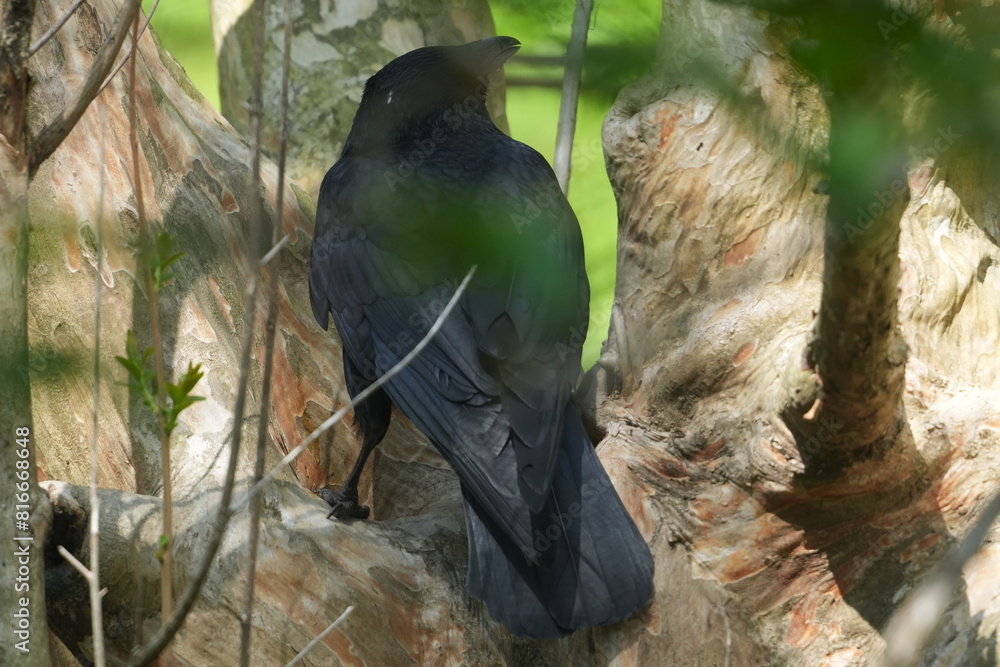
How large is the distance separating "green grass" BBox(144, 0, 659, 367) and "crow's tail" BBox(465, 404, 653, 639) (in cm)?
92

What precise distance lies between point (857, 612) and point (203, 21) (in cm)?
475

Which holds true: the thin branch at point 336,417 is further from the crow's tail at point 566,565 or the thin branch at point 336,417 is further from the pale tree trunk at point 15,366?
the crow's tail at point 566,565

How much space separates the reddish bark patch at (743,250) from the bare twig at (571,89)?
0.56m

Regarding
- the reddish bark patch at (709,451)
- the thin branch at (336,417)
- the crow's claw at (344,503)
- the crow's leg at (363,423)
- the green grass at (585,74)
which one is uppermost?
the green grass at (585,74)

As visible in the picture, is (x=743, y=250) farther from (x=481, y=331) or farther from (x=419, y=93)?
(x=419, y=93)

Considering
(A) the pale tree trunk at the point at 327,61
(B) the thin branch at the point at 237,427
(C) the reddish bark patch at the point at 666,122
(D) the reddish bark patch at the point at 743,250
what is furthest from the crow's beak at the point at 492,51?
(B) the thin branch at the point at 237,427

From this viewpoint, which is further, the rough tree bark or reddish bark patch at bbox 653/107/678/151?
reddish bark patch at bbox 653/107/678/151

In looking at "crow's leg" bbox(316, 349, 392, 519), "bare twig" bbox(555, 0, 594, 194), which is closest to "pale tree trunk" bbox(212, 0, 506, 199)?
"crow's leg" bbox(316, 349, 392, 519)

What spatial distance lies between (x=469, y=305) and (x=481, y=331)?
→ 3.3 inches

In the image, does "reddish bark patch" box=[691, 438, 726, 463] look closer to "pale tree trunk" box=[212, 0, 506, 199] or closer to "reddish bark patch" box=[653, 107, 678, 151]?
"reddish bark patch" box=[653, 107, 678, 151]

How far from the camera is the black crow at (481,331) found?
2326 millimetres

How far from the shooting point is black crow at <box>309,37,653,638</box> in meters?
2.33

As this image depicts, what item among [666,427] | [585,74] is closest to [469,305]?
[666,427]

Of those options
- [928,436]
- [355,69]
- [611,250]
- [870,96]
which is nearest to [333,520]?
[928,436]
